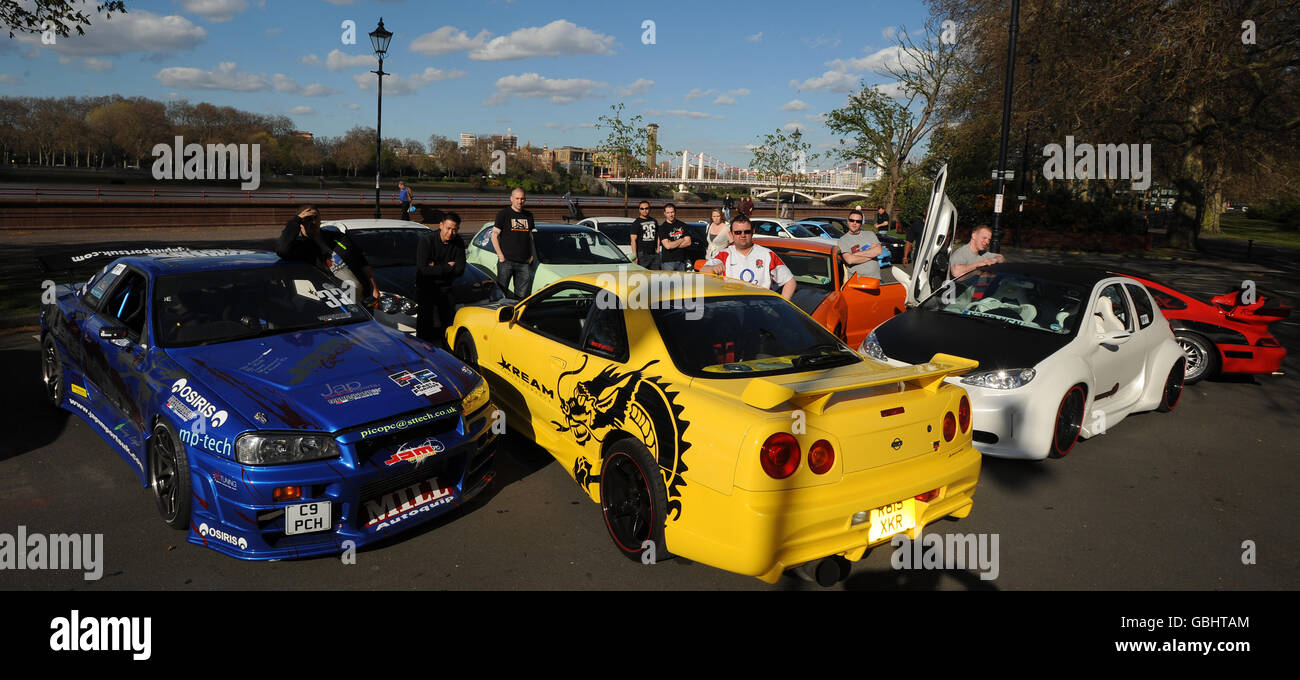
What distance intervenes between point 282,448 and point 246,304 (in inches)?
71.3

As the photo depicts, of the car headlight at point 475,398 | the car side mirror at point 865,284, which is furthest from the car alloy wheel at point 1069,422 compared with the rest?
the car headlight at point 475,398

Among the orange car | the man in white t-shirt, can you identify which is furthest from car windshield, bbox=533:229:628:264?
the man in white t-shirt

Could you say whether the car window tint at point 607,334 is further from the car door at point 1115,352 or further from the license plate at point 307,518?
the car door at point 1115,352

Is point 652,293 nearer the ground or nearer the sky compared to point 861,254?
nearer the ground

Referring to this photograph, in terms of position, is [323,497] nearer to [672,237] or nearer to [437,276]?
[437,276]

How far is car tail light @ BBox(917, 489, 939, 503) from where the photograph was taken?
3896 millimetres

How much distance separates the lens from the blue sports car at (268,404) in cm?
379

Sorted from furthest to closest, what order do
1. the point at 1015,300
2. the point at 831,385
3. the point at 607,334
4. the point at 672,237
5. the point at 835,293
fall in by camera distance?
the point at 672,237
the point at 835,293
the point at 1015,300
the point at 607,334
the point at 831,385

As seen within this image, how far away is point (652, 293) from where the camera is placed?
459 cm

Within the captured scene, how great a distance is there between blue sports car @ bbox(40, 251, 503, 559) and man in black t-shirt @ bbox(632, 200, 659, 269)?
7339 millimetres

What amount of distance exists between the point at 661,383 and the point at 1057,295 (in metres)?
4.49

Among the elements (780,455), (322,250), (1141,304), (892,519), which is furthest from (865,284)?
(322,250)
